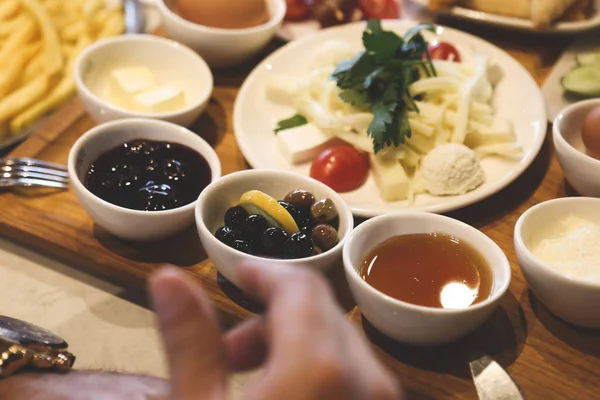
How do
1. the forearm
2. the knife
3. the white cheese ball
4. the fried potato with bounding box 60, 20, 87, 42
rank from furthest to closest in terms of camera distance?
the fried potato with bounding box 60, 20, 87, 42 → the white cheese ball → the knife → the forearm

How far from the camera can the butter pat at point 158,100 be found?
2.19m

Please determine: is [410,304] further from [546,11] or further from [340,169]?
[546,11]

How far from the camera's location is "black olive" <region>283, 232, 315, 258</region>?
1530 mm

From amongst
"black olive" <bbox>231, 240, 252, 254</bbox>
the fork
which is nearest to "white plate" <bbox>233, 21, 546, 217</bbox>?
"black olive" <bbox>231, 240, 252, 254</bbox>

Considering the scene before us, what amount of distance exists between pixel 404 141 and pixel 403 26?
90 cm

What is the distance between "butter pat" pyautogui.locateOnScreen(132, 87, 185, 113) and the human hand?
1471 millimetres

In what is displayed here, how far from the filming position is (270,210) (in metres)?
1.59

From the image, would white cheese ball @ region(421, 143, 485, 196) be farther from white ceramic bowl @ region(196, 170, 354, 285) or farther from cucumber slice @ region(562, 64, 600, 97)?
cucumber slice @ region(562, 64, 600, 97)

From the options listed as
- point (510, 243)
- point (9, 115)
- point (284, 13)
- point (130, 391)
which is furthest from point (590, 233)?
point (9, 115)

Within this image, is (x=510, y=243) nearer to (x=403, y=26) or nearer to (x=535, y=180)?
(x=535, y=180)

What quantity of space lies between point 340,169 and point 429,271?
58 centimetres

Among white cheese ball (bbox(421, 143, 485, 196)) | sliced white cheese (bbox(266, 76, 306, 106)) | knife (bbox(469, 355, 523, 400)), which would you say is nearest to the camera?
knife (bbox(469, 355, 523, 400))

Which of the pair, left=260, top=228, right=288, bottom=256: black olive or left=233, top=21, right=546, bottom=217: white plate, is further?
left=233, top=21, right=546, bottom=217: white plate

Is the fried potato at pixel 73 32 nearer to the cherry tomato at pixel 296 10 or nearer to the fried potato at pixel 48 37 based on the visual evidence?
the fried potato at pixel 48 37
